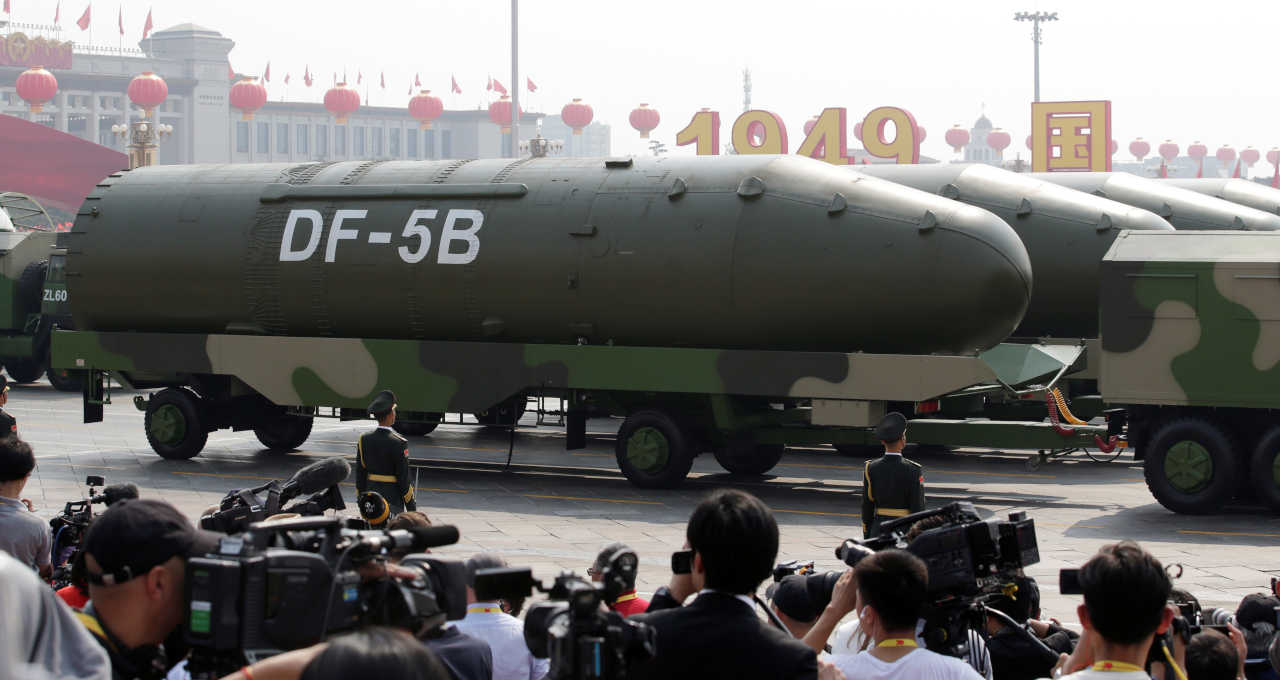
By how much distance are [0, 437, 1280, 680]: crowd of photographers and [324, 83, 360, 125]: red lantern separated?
109408mm

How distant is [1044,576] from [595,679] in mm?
9314

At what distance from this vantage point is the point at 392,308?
18.0 meters

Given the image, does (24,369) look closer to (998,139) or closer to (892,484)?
(892,484)

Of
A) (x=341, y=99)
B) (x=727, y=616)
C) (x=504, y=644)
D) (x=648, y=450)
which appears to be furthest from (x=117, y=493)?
(x=341, y=99)

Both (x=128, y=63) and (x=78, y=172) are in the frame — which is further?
(x=128, y=63)

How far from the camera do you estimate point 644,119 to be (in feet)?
309

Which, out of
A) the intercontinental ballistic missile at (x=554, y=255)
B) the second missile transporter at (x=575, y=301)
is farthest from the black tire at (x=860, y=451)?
the intercontinental ballistic missile at (x=554, y=255)

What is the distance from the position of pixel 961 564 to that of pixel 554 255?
11711 millimetres

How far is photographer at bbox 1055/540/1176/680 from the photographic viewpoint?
451 centimetres

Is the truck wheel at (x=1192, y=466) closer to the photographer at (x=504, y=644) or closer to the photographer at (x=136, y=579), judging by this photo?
the photographer at (x=504, y=644)

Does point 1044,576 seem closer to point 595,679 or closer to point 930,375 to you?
point 930,375

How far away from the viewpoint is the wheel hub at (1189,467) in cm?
1531

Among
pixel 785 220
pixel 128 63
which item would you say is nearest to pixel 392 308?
pixel 785 220

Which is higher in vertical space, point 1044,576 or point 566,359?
point 566,359
